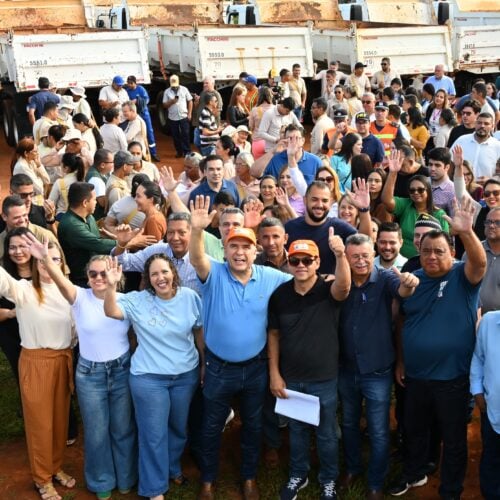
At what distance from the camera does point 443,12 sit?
66.8ft

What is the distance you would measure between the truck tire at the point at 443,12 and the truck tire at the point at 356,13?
6.89 feet

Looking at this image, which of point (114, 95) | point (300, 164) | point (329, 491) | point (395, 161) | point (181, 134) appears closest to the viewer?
point (329, 491)

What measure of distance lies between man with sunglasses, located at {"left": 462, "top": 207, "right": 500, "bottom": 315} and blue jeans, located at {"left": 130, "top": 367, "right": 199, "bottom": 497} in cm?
208

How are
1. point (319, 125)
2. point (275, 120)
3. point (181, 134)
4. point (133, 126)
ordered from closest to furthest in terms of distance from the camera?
point (319, 125)
point (275, 120)
point (133, 126)
point (181, 134)

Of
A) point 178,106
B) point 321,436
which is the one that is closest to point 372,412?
point 321,436

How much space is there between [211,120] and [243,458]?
7135mm

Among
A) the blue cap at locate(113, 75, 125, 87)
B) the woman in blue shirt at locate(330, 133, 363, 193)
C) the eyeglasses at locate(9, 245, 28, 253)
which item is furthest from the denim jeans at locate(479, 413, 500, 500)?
the blue cap at locate(113, 75, 125, 87)

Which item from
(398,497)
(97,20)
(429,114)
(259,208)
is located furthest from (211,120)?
(97,20)

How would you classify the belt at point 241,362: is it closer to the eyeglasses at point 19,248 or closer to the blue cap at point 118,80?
the eyeglasses at point 19,248

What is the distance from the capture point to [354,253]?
4789 millimetres

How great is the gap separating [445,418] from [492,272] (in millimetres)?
1153

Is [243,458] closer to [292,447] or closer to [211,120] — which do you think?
[292,447]

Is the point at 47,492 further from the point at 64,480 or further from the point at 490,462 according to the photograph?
the point at 490,462

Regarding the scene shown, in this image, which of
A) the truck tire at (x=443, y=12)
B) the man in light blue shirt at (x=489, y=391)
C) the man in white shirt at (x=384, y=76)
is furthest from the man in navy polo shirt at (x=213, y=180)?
the truck tire at (x=443, y=12)
